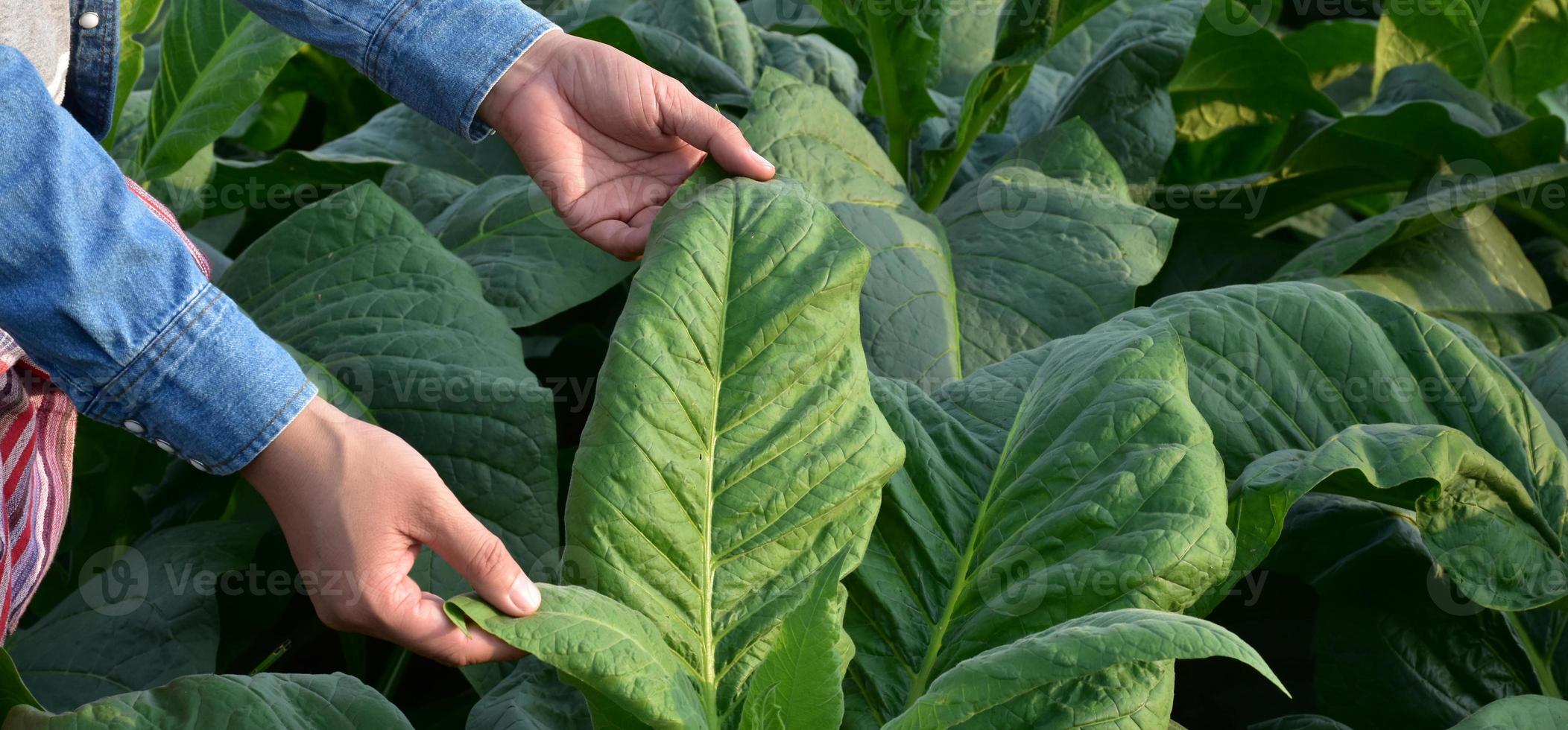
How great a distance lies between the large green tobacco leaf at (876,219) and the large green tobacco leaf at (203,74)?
0.56 m

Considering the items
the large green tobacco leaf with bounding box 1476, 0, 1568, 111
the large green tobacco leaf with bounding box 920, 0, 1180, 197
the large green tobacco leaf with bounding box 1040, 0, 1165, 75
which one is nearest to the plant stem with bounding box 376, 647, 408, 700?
the large green tobacco leaf with bounding box 920, 0, 1180, 197

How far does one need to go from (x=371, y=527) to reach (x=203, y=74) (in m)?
0.98

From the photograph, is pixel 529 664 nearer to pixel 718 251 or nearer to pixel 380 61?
pixel 718 251

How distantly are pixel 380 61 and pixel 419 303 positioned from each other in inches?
11.1

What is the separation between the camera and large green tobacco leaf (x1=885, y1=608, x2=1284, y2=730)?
2.62 ft

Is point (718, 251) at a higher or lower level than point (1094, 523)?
higher

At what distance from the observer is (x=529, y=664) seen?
110cm

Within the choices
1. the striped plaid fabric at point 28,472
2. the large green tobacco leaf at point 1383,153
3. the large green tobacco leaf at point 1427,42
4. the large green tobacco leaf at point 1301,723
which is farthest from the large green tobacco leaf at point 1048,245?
the striped plaid fabric at point 28,472

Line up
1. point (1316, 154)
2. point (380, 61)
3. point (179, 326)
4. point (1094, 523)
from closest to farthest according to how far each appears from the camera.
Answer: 1. point (179, 326)
2. point (1094, 523)
3. point (380, 61)
4. point (1316, 154)

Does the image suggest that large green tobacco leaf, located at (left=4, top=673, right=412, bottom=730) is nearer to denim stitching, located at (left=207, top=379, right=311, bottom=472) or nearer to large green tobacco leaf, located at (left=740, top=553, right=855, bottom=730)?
denim stitching, located at (left=207, top=379, right=311, bottom=472)

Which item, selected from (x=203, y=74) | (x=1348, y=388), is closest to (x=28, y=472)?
(x=203, y=74)

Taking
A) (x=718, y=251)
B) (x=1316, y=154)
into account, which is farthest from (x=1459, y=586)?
(x=1316, y=154)

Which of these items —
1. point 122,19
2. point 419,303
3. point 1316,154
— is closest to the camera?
point 419,303

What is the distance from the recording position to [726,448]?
979mm
